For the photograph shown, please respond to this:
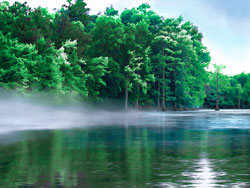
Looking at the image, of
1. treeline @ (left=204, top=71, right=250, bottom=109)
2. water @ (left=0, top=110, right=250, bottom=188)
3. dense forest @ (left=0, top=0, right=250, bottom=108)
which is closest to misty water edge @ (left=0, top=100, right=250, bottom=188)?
water @ (left=0, top=110, right=250, bottom=188)

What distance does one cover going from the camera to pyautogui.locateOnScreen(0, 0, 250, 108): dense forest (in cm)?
6200

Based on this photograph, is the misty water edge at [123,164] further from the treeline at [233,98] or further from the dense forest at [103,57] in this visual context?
the treeline at [233,98]

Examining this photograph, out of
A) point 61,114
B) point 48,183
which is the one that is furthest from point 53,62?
point 48,183

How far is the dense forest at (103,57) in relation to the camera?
203ft

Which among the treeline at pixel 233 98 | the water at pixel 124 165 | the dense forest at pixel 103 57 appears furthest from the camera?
the treeline at pixel 233 98

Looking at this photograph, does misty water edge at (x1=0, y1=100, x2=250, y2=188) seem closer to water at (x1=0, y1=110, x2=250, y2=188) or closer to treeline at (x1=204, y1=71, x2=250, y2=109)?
water at (x1=0, y1=110, x2=250, y2=188)

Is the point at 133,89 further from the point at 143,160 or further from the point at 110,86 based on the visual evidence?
the point at 143,160

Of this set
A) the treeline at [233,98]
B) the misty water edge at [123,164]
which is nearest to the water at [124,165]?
the misty water edge at [123,164]

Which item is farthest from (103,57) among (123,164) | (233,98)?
(233,98)

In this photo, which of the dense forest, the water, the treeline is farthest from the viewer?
the treeline

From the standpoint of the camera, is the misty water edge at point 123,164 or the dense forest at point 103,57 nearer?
the misty water edge at point 123,164

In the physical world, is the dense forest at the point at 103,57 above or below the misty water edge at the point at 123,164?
above

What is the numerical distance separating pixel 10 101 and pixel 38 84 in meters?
5.54

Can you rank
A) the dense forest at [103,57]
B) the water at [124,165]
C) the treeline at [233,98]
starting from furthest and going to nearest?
the treeline at [233,98]
the dense forest at [103,57]
the water at [124,165]
